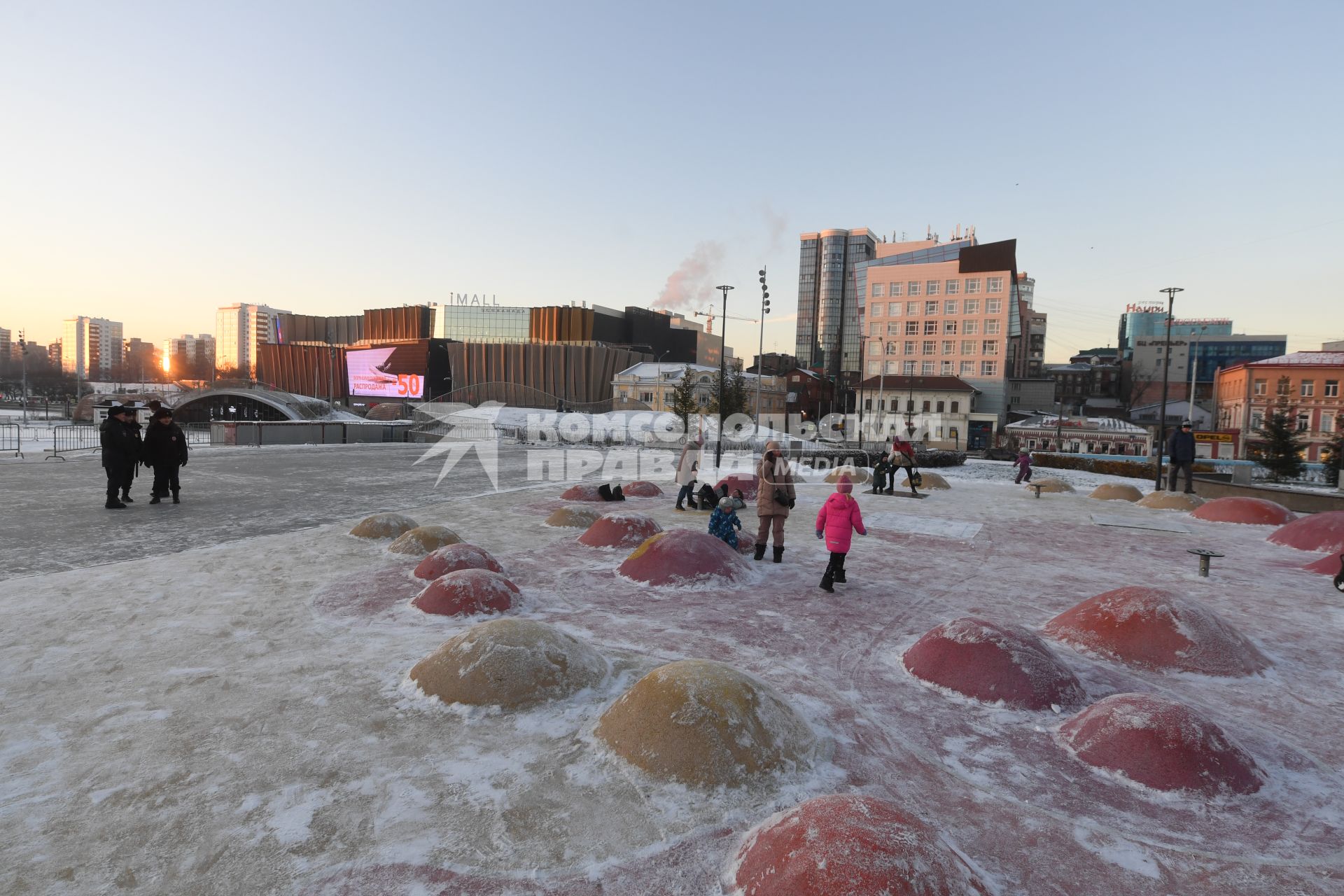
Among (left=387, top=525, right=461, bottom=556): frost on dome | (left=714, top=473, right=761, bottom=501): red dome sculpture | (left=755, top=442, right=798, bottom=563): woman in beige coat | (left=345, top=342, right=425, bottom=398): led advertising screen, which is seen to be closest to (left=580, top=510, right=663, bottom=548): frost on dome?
(left=755, top=442, right=798, bottom=563): woman in beige coat

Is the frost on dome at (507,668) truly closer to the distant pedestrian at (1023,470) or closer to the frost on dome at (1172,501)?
the frost on dome at (1172,501)

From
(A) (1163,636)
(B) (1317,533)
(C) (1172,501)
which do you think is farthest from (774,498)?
(C) (1172,501)

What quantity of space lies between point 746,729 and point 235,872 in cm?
272

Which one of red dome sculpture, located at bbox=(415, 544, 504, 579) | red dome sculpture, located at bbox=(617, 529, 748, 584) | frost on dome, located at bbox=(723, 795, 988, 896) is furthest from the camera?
red dome sculpture, located at bbox=(617, 529, 748, 584)

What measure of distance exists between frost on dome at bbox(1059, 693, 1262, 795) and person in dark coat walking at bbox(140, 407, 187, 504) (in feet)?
49.3

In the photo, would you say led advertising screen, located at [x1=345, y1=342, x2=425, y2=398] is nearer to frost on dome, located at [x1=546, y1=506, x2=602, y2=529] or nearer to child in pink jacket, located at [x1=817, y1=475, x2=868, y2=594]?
frost on dome, located at [x1=546, y1=506, x2=602, y2=529]

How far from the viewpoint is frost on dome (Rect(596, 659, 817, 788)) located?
4016 mm

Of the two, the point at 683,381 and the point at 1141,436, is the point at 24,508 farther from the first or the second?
the point at 1141,436

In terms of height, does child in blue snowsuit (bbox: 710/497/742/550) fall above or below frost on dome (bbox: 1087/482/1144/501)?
above

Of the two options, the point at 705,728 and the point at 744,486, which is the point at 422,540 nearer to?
the point at 705,728

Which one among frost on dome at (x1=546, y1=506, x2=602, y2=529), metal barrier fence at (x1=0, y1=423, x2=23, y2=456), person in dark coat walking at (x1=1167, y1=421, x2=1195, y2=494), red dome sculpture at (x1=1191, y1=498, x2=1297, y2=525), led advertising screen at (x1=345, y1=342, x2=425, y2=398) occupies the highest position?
led advertising screen at (x1=345, y1=342, x2=425, y2=398)

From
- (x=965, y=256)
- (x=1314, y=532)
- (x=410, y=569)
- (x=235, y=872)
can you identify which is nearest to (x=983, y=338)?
(x=965, y=256)

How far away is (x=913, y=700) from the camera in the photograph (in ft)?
17.1

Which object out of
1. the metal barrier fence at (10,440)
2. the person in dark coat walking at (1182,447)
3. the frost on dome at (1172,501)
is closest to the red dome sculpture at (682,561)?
the frost on dome at (1172,501)
